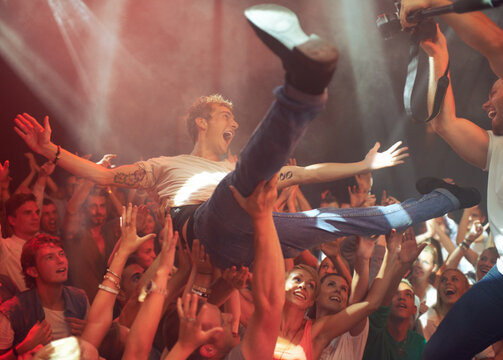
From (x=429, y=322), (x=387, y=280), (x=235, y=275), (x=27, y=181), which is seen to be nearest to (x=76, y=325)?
(x=235, y=275)

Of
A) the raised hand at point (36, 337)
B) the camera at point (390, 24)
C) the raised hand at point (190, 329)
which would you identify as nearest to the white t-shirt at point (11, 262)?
the raised hand at point (36, 337)

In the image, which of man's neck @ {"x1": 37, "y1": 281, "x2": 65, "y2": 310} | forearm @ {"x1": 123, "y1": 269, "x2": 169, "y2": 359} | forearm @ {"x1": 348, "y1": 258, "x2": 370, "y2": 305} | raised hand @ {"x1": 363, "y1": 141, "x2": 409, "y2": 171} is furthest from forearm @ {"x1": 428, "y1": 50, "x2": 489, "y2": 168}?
man's neck @ {"x1": 37, "y1": 281, "x2": 65, "y2": 310}

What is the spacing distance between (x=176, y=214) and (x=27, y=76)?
2.35 meters

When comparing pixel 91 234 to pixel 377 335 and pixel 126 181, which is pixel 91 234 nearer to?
pixel 126 181

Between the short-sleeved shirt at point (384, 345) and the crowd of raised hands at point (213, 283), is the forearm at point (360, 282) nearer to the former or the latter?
the crowd of raised hands at point (213, 283)

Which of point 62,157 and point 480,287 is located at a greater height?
point 62,157

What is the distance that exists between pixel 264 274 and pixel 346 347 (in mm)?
1118

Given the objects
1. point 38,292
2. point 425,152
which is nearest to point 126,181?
point 38,292

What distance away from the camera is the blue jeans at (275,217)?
157cm

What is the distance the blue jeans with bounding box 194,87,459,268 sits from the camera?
5.16ft

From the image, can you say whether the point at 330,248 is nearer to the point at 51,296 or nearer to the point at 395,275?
the point at 395,275

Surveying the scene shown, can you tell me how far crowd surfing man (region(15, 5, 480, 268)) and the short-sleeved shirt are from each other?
780 mm

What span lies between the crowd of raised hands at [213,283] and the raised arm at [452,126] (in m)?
0.62

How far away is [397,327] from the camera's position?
3.01 meters
